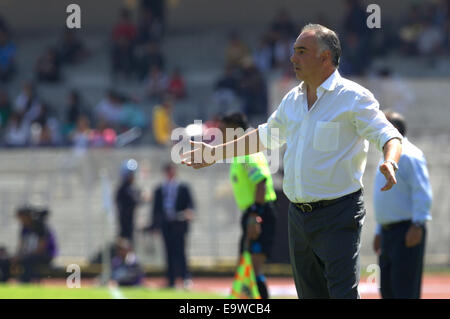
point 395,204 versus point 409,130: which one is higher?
point 409,130

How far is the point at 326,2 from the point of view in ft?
92.5

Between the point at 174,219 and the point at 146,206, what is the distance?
1.75m

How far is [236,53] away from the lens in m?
25.1

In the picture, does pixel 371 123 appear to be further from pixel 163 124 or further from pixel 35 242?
pixel 163 124

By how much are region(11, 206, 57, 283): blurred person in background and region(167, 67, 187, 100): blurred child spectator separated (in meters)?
8.69

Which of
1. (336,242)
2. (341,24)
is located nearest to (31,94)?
(341,24)

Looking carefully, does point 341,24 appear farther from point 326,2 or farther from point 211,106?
point 211,106

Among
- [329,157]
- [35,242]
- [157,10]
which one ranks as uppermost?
[157,10]

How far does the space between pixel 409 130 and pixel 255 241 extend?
361 inches

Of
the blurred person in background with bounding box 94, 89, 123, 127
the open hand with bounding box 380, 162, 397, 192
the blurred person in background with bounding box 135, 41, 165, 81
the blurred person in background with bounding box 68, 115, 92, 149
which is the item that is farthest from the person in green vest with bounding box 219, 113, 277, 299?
the blurred person in background with bounding box 135, 41, 165, 81

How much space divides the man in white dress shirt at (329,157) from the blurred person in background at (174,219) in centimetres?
968

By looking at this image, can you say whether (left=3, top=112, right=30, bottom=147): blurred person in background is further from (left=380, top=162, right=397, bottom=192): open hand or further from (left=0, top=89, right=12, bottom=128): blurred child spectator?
(left=380, top=162, right=397, bottom=192): open hand

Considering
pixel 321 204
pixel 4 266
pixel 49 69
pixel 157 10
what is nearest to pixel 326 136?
pixel 321 204

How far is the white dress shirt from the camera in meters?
5.87
